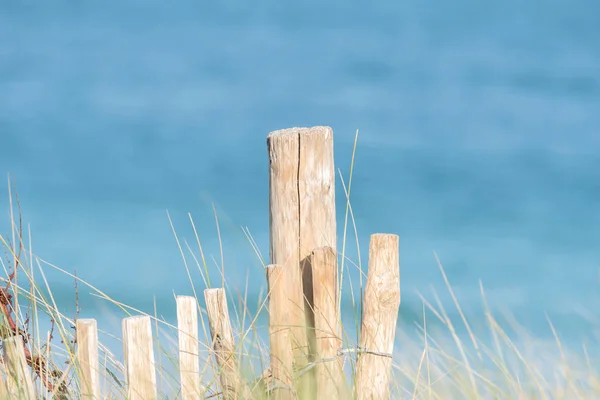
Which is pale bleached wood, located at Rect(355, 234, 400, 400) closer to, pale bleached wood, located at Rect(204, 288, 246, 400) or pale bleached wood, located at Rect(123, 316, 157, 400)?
pale bleached wood, located at Rect(204, 288, 246, 400)

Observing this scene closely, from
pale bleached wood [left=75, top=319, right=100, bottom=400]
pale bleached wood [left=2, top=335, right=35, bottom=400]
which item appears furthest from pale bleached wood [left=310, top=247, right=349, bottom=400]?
pale bleached wood [left=2, top=335, right=35, bottom=400]

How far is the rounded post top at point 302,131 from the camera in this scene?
12.0 feet

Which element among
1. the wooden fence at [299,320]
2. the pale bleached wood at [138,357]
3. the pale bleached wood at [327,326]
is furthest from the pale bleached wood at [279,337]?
the pale bleached wood at [138,357]

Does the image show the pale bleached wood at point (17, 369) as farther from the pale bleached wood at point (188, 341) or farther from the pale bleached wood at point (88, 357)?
the pale bleached wood at point (188, 341)

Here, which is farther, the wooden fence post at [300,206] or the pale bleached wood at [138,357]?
the wooden fence post at [300,206]

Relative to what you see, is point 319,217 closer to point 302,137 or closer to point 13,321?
point 302,137

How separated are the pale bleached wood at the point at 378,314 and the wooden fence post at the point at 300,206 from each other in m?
0.23

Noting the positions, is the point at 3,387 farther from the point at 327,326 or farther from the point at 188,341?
the point at 327,326

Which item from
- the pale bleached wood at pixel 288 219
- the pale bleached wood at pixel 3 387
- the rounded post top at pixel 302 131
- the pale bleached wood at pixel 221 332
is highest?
the rounded post top at pixel 302 131

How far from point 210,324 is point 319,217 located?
73 centimetres

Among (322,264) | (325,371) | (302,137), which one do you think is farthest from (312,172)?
(325,371)

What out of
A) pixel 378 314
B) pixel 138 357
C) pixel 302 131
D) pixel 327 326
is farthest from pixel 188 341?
pixel 302 131

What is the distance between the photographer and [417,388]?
3.57 metres

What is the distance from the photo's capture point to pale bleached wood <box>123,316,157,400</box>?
3518mm
